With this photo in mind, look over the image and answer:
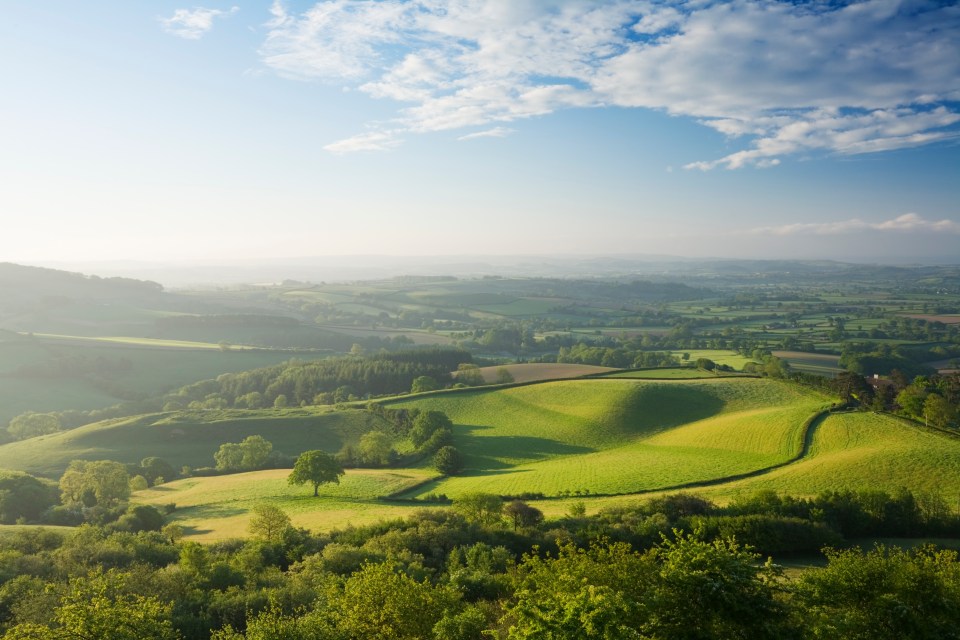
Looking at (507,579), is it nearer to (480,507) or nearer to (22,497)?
(480,507)

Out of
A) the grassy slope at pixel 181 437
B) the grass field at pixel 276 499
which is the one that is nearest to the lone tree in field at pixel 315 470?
the grass field at pixel 276 499

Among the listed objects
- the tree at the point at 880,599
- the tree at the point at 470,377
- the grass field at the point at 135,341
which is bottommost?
the tree at the point at 470,377

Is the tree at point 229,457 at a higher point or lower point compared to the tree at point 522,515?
lower

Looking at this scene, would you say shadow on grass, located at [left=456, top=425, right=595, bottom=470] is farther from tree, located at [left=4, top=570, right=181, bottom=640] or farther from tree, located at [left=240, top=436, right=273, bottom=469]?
tree, located at [left=4, top=570, right=181, bottom=640]

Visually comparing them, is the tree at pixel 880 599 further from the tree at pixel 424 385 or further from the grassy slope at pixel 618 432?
the tree at pixel 424 385

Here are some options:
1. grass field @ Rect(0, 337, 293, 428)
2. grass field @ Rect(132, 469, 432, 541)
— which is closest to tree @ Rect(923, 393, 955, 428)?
grass field @ Rect(132, 469, 432, 541)

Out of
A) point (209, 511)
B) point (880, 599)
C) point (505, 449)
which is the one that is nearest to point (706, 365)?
point (505, 449)
